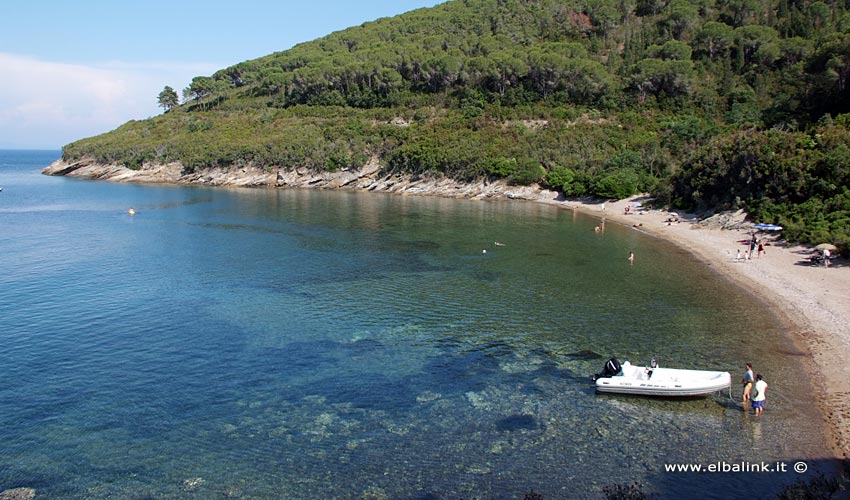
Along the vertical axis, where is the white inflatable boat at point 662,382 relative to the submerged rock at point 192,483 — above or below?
above

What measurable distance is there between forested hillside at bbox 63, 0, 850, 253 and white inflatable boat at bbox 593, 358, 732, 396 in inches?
1426

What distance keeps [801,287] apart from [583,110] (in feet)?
316

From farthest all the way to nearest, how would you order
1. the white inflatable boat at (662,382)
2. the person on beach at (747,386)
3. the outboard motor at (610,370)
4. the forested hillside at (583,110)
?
the forested hillside at (583,110)
the outboard motor at (610,370)
the white inflatable boat at (662,382)
the person on beach at (747,386)

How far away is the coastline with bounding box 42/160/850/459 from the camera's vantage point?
28.4 meters

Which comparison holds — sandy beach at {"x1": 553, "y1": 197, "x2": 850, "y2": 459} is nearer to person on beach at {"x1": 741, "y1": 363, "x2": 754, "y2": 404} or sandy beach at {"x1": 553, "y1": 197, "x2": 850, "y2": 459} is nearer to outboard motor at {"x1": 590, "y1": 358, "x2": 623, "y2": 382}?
person on beach at {"x1": 741, "y1": 363, "x2": 754, "y2": 404}

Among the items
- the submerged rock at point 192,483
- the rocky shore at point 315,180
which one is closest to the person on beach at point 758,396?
the submerged rock at point 192,483

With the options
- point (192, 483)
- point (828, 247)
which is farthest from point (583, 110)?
point (192, 483)

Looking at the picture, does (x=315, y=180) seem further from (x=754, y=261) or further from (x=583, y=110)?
(x=754, y=261)

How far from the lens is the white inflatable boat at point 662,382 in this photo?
2603 cm

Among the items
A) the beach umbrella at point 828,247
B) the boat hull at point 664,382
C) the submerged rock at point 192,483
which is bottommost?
the submerged rock at point 192,483

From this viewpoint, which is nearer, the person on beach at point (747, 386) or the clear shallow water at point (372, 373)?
the clear shallow water at point (372, 373)

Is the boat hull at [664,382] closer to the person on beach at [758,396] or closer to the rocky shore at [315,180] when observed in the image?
the person on beach at [758,396]

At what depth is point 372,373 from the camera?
29266 mm

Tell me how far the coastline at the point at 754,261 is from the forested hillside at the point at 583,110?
2.81 meters
